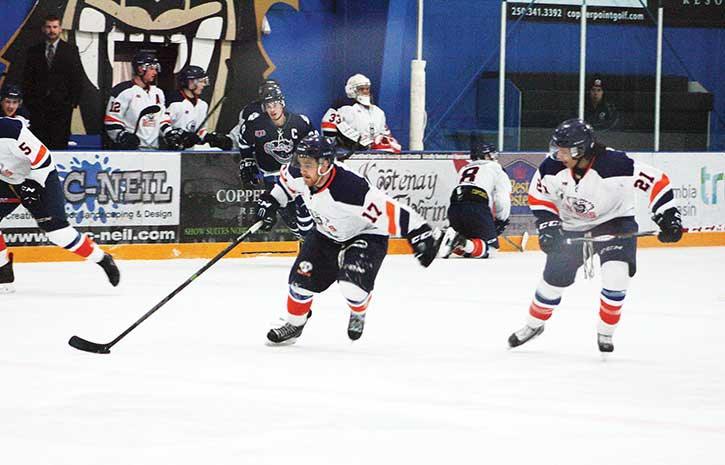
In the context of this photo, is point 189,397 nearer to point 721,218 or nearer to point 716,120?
point 721,218

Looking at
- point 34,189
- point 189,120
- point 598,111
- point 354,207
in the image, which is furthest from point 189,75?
point 354,207

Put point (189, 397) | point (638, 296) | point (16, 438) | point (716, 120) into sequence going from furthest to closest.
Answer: point (716, 120)
point (638, 296)
point (189, 397)
point (16, 438)

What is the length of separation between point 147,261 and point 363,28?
13.9 ft

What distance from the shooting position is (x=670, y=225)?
6.66 metres

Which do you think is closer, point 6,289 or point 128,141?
point 6,289

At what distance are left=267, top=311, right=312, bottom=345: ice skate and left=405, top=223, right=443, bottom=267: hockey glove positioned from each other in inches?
28.4

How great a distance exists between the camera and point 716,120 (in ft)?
48.7

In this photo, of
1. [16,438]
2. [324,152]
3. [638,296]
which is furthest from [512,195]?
[16,438]

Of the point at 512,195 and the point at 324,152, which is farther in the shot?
the point at 512,195

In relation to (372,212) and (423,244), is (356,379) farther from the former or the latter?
(372,212)

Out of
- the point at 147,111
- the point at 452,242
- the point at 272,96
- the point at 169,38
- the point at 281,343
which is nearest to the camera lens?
the point at 281,343

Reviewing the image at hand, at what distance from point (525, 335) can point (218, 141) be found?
508cm

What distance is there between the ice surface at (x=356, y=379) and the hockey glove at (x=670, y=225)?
558 mm

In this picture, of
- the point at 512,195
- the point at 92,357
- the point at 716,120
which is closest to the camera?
the point at 92,357
